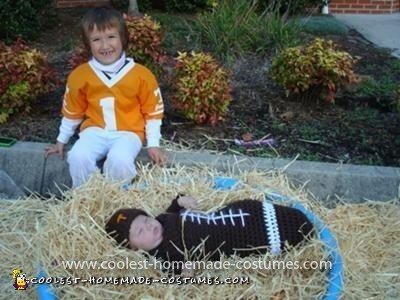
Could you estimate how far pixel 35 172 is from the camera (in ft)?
11.5

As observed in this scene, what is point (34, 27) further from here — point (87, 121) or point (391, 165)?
point (391, 165)

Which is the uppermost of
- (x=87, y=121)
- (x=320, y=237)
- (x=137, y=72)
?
(x=137, y=72)

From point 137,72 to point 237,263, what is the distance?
140 centimetres

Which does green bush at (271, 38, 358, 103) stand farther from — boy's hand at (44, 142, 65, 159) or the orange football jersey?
boy's hand at (44, 142, 65, 159)

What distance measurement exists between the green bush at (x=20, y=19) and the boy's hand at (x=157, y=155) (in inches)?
129

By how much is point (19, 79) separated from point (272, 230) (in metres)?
2.20

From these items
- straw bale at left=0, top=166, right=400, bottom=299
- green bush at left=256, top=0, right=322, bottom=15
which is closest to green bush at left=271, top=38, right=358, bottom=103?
straw bale at left=0, top=166, right=400, bottom=299

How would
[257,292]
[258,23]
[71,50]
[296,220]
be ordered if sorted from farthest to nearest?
[71,50]
[258,23]
[296,220]
[257,292]

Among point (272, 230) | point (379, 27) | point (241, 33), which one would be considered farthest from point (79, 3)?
point (272, 230)

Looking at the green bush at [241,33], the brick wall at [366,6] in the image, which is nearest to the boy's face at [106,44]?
the green bush at [241,33]

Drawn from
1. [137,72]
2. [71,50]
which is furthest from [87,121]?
[71,50]

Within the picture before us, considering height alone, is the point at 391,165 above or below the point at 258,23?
below

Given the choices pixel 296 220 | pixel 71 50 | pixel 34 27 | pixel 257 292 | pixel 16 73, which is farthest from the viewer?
pixel 34 27

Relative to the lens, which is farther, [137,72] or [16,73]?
[16,73]
